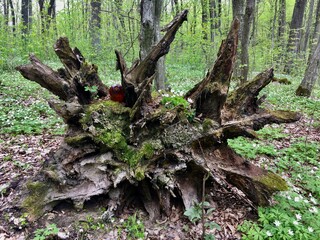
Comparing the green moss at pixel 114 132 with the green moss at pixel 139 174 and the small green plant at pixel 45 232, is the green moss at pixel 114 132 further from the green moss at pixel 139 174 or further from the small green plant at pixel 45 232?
the small green plant at pixel 45 232

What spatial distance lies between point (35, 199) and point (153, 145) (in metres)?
1.57

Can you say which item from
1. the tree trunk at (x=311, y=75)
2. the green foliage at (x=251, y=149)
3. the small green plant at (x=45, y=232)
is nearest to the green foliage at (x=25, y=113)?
the small green plant at (x=45, y=232)

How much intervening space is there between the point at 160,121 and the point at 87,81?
1.39 metres

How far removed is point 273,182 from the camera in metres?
3.11

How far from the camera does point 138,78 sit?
11.6ft

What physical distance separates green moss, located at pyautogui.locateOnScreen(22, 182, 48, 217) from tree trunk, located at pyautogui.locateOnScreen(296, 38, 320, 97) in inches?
376

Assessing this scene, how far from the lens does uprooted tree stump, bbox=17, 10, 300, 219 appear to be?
2.98 metres

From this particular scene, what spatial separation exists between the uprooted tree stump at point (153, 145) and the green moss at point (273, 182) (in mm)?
12

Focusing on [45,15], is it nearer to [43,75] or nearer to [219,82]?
[43,75]

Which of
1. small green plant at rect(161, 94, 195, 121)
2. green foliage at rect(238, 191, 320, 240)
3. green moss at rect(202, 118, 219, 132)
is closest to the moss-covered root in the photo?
green foliage at rect(238, 191, 320, 240)

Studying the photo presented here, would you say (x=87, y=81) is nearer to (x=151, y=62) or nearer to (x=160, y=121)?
(x=151, y=62)

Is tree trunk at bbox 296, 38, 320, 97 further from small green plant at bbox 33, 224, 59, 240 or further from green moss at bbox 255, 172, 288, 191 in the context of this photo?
small green plant at bbox 33, 224, 59, 240

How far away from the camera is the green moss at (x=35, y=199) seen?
112 inches

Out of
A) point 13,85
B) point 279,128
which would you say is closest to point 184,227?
point 279,128
